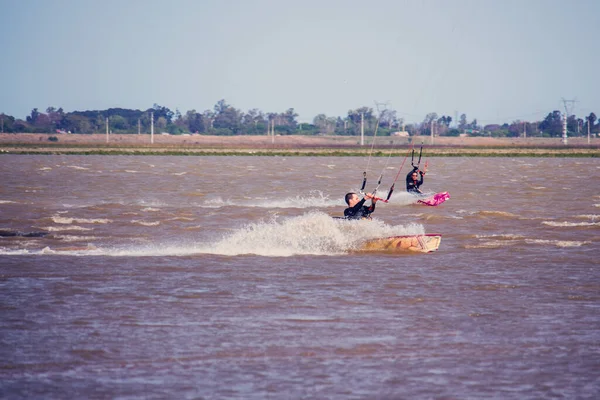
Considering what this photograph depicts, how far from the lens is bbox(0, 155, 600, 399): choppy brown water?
9.88m

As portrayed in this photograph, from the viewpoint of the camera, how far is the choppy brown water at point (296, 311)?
9883 millimetres

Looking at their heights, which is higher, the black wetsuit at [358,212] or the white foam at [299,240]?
the black wetsuit at [358,212]

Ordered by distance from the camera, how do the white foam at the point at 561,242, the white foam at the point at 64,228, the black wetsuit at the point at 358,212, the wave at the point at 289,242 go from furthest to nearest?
the white foam at the point at 64,228
the white foam at the point at 561,242
the black wetsuit at the point at 358,212
the wave at the point at 289,242

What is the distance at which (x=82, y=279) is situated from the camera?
16.2 meters

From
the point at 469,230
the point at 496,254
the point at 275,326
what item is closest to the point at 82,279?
the point at 275,326

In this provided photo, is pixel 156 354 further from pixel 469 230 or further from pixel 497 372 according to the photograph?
pixel 469 230

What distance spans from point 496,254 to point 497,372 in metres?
10.0

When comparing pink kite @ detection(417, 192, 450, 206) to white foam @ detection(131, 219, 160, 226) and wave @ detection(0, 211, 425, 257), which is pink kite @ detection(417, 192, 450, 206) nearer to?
white foam @ detection(131, 219, 160, 226)

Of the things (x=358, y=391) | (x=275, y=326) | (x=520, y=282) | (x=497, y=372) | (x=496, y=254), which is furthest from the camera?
(x=496, y=254)

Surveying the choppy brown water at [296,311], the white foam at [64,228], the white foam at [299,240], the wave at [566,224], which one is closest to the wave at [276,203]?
the choppy brown water at [296,311]

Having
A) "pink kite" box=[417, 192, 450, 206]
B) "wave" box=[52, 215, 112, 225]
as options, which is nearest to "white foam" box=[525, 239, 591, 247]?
"pink kite" box=[417, 192, 450, 206]

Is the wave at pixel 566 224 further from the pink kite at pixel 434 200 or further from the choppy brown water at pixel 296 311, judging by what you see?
the pink kite at pixel 434 200

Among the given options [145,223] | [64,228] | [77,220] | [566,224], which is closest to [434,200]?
[566,224]

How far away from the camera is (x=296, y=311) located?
43.7 feet
